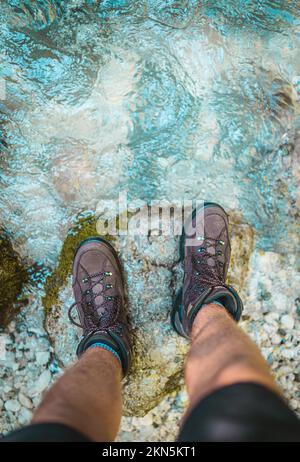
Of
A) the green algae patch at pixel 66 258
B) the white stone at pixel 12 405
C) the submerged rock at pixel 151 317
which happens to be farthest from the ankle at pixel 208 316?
the white stone at pixel 12 405

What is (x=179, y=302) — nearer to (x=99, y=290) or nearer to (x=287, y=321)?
(x=99, y=290)

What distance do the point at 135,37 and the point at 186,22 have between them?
32 cm

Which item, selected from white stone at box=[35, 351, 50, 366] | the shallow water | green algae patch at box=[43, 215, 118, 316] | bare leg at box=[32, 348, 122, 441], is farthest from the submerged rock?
bare leg at box=[32, 348, 122, 441]

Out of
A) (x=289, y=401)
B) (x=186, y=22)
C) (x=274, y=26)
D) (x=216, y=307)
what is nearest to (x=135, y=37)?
(x=186, y=22)

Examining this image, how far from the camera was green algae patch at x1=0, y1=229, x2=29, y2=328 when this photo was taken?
221 centimetres

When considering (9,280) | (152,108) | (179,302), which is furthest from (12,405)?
(152,108)

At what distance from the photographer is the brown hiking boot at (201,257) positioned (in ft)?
6.51

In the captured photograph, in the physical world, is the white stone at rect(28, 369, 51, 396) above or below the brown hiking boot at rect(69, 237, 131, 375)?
below

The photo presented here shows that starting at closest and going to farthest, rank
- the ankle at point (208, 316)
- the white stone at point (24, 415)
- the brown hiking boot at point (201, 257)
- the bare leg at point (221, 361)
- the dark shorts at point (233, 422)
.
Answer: the dark shorts at point (233, 422) → the bare leg at point (221, 361) → the ankle at point (208, 316) → the brown hiking boot at point (201, 257) → the white stone at point (24, 415)

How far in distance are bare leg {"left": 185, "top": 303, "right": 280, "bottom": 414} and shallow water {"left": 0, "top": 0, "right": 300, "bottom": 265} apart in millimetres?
950

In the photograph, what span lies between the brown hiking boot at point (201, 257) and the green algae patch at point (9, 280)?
0.97 metres

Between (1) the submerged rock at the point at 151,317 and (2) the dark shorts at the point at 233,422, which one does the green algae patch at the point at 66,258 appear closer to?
(1) the submerged rock at the point at 151,317

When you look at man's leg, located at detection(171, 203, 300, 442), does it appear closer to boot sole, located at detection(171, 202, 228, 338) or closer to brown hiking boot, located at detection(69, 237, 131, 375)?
boot sole, located at detection(171, 202, 228, 338)

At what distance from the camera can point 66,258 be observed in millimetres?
2256
